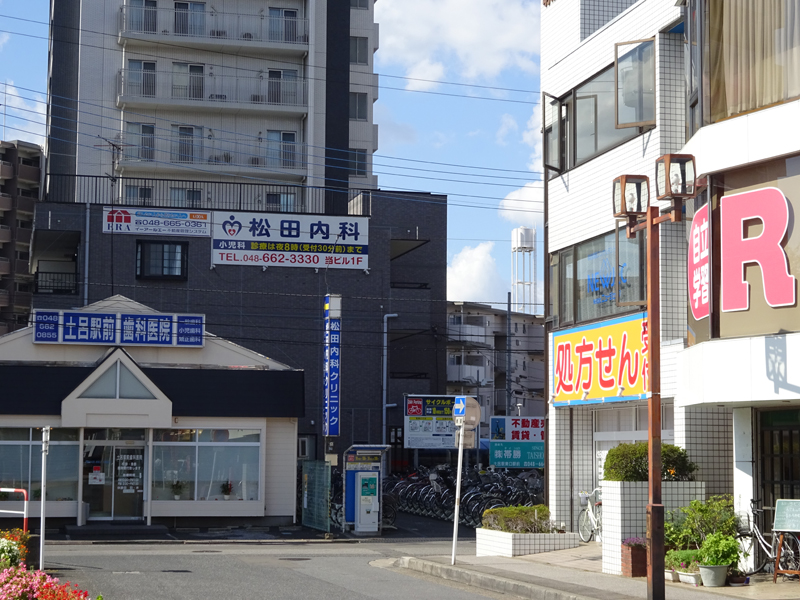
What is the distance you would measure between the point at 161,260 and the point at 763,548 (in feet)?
102

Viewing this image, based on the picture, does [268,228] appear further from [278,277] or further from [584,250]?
[584,250]

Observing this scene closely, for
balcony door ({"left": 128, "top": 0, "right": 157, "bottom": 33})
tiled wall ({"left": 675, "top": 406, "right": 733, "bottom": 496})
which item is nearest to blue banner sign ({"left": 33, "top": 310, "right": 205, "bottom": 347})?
tiled wall ({"left": 675, "top": 406, "right": 733, "bottom": 496})

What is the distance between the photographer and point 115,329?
29.7 meters

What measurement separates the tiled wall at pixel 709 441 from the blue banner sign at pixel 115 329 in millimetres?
17463

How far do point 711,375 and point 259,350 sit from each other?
1149 inches

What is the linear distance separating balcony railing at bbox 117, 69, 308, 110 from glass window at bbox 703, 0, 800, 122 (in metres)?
36.5

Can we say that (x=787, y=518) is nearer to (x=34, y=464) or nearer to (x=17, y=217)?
(x=34, y=464)

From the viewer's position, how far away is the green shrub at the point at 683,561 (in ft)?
47.6

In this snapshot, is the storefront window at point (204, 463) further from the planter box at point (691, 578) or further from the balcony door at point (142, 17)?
the balcony door at point (142, 17)

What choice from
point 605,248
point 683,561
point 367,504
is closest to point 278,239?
point 367,504

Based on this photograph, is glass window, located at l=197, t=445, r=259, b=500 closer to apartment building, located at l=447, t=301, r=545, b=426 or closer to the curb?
the curb

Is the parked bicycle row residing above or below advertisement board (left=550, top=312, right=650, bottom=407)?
below

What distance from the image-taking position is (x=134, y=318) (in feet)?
98.0

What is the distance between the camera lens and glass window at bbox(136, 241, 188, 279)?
40875 mm
